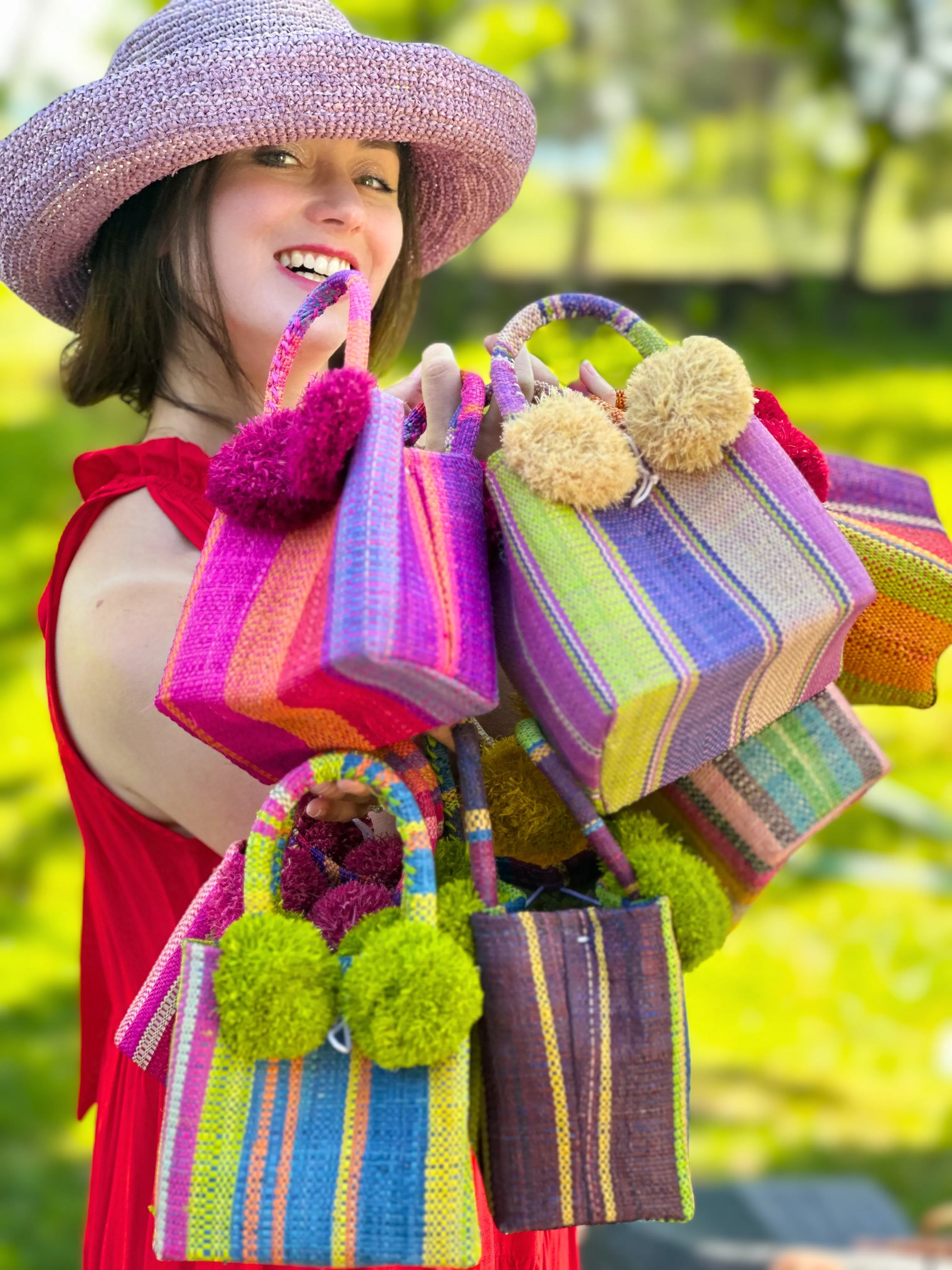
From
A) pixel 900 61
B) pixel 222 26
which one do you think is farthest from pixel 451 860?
pixel 900 61

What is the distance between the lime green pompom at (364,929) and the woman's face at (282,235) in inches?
28.6

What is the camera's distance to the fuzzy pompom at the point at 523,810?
116 cm

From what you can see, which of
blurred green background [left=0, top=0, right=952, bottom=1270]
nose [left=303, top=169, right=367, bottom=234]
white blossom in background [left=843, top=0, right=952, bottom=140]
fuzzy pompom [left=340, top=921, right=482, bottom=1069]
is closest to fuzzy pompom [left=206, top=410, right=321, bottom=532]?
fuzzy pompom [left=340, top=921, right=482, bottom=1069]

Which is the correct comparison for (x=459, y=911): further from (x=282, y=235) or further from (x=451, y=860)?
(x=282, y=235)

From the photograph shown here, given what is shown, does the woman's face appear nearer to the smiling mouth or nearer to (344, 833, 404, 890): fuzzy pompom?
the smiling mouth

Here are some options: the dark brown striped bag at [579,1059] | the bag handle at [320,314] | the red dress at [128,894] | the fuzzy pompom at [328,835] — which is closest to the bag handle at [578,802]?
the dark brown striped bag at [579,1059]

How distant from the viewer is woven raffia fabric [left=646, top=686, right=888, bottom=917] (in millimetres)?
1239

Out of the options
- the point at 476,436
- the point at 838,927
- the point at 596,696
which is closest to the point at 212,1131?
the point at 596,696

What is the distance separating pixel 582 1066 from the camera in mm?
1039

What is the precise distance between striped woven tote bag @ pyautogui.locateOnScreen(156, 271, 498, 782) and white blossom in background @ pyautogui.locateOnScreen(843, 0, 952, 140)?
576cm

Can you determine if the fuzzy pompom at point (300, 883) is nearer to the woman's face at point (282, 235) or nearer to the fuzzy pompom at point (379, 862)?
the fuzzy pompom at point (379, 862)

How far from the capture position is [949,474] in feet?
17.1

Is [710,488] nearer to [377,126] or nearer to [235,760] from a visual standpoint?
[235,760]

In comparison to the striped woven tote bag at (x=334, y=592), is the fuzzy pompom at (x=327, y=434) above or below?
above
